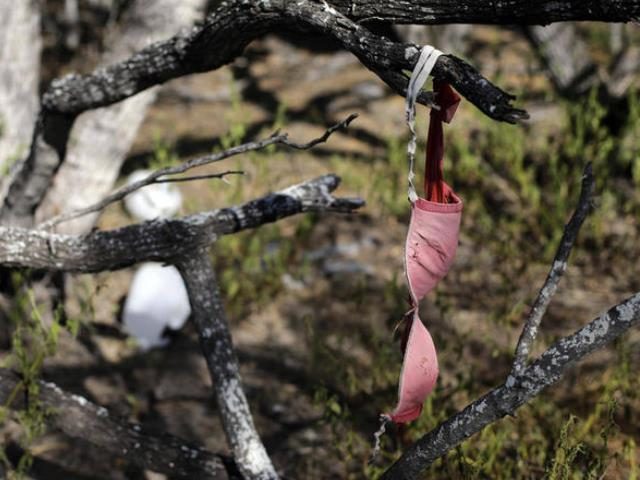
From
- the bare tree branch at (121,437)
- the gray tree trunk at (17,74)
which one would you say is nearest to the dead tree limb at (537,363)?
the bare tree branch at (121,437)

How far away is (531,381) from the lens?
1.76 m

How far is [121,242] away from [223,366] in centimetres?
42

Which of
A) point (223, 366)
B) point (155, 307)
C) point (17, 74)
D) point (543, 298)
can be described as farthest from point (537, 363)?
point (17, 74)

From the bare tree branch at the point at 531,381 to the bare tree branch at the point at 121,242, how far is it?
34.4 inches

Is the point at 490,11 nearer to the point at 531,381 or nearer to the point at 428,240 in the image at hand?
the point at 428,240

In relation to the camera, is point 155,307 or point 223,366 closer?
point 223,366

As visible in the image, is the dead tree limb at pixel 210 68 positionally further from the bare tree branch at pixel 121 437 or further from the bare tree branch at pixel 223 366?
the bare tree branch at pixel 121 437

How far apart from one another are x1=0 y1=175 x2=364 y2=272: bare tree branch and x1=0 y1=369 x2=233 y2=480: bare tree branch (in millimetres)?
333

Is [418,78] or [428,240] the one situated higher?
[418,78]

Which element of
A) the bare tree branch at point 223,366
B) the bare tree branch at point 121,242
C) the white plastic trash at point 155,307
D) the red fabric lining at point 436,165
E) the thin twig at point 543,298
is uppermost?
the red fabric lining at point 436,165

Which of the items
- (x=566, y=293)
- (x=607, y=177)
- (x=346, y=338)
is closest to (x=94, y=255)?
(x=346, y=338)

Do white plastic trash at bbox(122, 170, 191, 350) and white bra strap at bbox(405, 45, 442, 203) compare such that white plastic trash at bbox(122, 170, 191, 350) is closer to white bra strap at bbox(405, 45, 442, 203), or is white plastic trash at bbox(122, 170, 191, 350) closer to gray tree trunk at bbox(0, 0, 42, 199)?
gray tree trunk at bbox(0, 0, 42, 199)

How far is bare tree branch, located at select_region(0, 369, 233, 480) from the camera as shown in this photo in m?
2.40

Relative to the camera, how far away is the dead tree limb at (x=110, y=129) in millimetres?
3422
